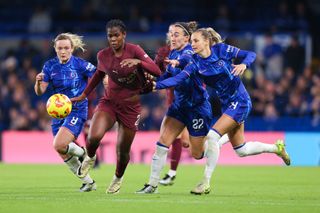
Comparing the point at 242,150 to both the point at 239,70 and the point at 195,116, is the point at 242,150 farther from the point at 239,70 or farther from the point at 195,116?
the point at 239,70

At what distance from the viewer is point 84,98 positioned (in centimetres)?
1224

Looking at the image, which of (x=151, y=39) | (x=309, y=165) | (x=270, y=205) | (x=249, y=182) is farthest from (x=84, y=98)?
(x=151, y=39)

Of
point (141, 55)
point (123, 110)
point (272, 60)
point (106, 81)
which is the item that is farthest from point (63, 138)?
point (272, 60)

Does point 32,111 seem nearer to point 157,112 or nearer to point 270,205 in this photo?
point 157,112

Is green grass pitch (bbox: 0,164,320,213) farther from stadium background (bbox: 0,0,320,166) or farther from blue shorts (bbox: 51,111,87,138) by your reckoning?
stadium background (bbox: 0,0,320,166)

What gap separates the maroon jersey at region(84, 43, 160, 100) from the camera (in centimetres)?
1162

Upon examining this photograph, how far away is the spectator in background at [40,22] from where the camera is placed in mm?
26656

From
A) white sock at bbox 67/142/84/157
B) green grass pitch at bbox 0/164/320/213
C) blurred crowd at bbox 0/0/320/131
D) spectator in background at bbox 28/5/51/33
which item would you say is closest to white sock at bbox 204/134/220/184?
green grass pitch at bbox 0/164/320/213

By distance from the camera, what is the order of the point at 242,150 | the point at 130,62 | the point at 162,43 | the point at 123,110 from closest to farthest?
the point at 130,62, the point at 123,110, the point at 242,150, the point at 162,43

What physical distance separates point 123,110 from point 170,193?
1.43 meters

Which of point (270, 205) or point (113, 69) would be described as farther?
point (113, 69)

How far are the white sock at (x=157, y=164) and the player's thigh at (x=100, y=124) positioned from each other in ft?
2.80

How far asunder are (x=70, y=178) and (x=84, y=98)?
4.02m

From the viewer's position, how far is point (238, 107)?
40.8 ft
